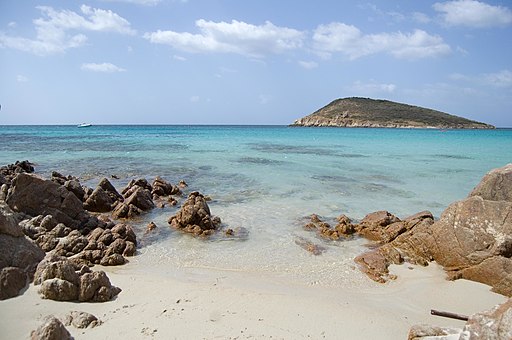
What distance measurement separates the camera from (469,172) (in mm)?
21641

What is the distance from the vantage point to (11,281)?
5598 millimetres

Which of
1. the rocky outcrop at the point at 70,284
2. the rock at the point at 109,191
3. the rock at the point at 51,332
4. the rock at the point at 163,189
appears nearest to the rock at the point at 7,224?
the rocky outcrop at the point at 70,284

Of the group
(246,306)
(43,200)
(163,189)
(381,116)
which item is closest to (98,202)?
(43,200)

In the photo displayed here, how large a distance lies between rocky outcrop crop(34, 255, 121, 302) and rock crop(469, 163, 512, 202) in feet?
27.3

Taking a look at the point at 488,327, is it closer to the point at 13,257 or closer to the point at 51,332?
the point at 51,332

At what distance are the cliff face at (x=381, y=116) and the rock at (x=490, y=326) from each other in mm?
121868

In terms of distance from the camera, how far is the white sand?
4.89 m

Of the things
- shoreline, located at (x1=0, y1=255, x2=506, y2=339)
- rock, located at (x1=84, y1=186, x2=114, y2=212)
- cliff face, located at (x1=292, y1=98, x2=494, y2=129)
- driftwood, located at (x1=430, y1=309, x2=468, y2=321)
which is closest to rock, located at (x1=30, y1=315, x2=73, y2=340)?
shoreline, located at (x1=0, y1=255, x2=506, y2=339)

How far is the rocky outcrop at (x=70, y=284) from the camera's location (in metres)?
5.47

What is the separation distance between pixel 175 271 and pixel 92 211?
589cm

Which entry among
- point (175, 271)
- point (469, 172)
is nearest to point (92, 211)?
point (175, 271)

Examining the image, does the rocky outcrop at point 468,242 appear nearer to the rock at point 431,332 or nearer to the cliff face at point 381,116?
the rock at point 431,332

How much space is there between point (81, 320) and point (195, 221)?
17.5 ft

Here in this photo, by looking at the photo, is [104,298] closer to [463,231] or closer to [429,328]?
[429,328]
